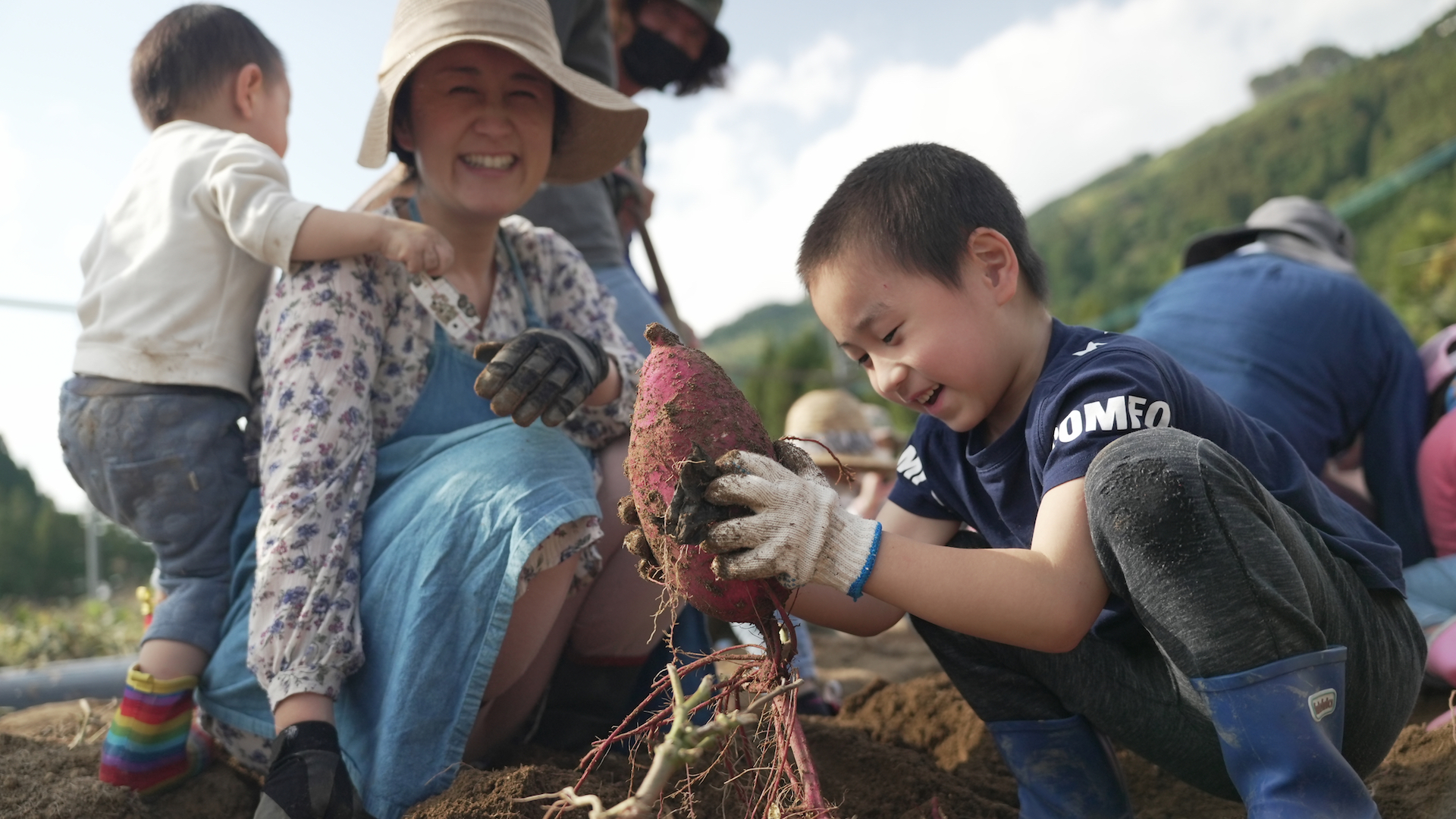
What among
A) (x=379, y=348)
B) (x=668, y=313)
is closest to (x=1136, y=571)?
(x=379, y=348)

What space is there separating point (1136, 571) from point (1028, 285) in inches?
24.1

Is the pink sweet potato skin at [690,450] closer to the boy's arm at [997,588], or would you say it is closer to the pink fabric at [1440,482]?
the boy's arm at [997,588]

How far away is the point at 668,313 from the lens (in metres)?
3.72

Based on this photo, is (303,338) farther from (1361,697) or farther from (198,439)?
(1361,697)

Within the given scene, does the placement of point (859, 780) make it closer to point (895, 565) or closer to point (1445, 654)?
point (895, 565)

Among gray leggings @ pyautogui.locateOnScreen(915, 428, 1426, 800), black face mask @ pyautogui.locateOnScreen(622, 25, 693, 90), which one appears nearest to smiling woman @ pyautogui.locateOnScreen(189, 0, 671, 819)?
gray leggings @ pyautogui.locateOnScreen(915, 428, 1426, 800)

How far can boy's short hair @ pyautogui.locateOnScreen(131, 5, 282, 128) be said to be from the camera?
8.36 feet

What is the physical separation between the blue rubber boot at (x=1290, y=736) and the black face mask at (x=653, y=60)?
3.31m

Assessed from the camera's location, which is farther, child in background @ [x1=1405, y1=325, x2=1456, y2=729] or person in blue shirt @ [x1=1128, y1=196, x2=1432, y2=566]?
person in blue shirt @ [x1=1128, y1=196, x2=1432, y2=566]

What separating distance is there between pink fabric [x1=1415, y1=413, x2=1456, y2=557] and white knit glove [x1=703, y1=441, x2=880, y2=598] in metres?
2.16

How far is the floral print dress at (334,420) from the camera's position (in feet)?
6.20

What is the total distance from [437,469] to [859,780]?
109cm

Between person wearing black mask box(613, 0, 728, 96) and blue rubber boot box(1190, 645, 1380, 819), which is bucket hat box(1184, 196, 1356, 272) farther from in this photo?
blue rubber boot box(1190, 645, 1380, 819)

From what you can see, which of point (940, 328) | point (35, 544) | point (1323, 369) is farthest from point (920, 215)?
point (35, 544)
